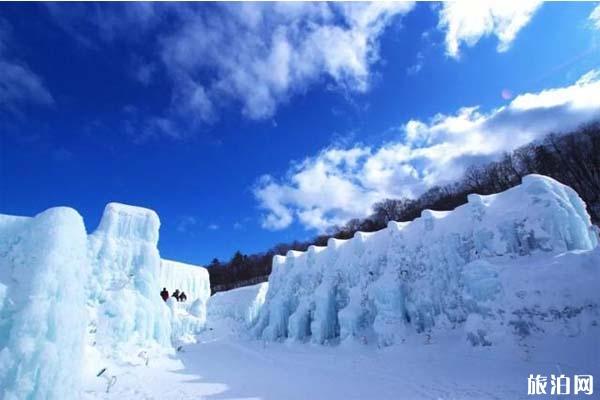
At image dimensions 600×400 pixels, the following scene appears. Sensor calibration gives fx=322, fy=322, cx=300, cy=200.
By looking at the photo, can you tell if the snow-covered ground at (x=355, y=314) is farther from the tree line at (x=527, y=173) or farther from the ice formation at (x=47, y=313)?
the tree line at (x=527, y=173)

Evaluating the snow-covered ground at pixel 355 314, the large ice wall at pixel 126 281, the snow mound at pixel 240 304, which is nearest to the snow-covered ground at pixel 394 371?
the snow-covered ground at pixel 355 314

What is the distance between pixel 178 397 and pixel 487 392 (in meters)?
8.70

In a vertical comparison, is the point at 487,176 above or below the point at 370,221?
above

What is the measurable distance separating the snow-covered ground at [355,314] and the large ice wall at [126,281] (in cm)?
7

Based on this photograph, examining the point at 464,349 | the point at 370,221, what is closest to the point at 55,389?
the point at 464,349

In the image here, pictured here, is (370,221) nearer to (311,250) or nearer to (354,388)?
(311,250)

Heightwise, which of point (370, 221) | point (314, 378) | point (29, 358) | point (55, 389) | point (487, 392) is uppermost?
point (370, 221)

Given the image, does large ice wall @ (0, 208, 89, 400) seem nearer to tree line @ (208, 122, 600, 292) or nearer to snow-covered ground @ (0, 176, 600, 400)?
snow-covered ground @ (0, 176, 600, 400)

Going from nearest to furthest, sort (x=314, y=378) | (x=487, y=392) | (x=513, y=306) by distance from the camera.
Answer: (x=487, y=392) → (x=513, y=306) → (x=314, y=378)

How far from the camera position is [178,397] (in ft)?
31.6

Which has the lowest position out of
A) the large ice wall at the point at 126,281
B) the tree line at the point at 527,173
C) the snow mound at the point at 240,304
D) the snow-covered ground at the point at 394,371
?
the snow mound at the point at 240,304

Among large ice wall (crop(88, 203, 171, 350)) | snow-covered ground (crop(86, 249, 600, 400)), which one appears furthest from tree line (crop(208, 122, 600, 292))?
large ice wall (crop(88, 203, 171, 350))

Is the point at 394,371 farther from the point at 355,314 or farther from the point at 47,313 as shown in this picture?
the point at 47,313

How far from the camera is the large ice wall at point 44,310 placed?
5.95 metres
